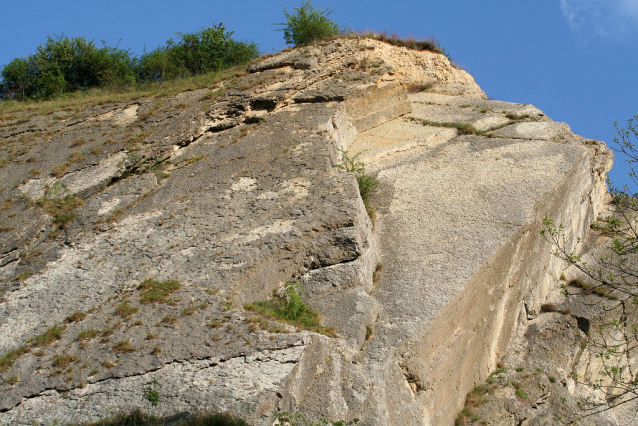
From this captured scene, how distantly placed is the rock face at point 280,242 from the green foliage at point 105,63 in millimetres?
5162

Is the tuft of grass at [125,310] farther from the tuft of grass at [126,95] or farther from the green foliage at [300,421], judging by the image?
the tuft of grass at [126,95]

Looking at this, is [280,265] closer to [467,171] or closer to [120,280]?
[120,280]

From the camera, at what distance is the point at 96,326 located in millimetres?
7340

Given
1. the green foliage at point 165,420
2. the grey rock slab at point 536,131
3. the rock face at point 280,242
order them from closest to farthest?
the green foliage at point 165,420 < the rock face at point 280,242 < the grey rock slab at point 536,131

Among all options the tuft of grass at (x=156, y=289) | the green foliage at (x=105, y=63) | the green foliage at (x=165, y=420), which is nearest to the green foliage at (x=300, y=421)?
the green foliage at (x=165, y=420)

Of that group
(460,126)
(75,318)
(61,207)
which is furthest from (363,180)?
(75,318)

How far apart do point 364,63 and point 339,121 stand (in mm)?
2692

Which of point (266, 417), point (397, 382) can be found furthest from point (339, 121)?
point (266, 417)

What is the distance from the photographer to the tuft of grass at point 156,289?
Answer: 302 inches

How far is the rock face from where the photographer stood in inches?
258

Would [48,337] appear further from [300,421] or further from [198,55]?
[198,55]

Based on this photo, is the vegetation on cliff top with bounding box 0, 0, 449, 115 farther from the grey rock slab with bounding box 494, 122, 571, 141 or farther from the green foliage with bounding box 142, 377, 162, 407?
the green foliage with bounding box 142, 377, 162, 407

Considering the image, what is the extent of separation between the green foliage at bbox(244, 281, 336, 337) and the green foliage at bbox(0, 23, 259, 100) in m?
12.7

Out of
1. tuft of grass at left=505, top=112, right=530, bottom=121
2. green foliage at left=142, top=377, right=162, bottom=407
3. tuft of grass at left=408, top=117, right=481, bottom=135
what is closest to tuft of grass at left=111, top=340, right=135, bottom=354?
green foliage at left=142, top=377, right=162, bottom=407
